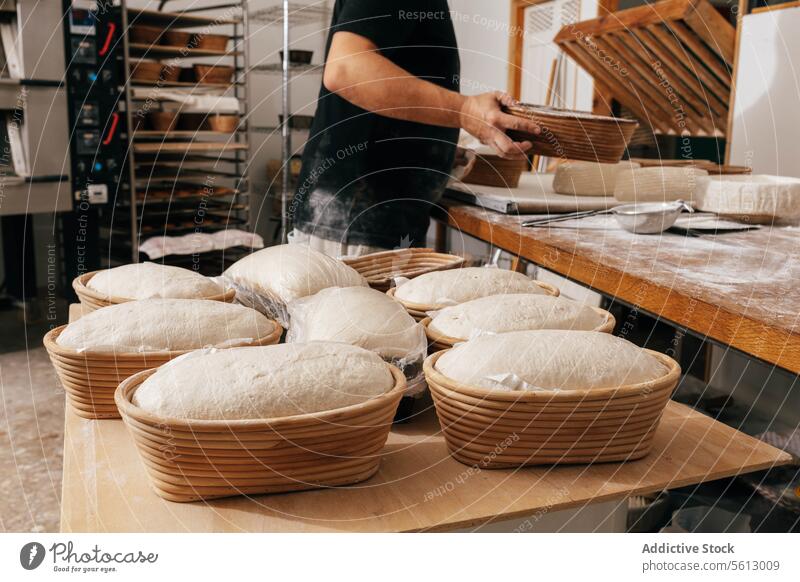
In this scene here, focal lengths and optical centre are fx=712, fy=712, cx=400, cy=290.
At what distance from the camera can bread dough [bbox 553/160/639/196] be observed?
193cm

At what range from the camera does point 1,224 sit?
10.9 feet

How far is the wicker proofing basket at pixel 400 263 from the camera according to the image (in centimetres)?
119

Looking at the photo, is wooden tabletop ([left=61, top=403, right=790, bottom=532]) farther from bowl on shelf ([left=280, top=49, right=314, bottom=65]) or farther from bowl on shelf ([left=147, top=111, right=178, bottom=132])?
bowl on shelf ([left=280, top=49, right=314, bottom=65])

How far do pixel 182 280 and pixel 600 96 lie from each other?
7.71ft

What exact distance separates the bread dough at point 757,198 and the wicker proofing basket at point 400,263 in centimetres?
70

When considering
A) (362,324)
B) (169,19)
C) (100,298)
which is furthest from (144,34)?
(362,324)

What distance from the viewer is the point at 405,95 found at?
1.32 meters

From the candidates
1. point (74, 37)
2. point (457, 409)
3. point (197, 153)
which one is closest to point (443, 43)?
point (457, 409)

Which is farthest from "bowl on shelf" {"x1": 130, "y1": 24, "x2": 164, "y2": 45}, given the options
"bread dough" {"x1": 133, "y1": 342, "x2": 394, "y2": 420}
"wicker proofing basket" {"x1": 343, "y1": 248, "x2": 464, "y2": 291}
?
"bread dough" {"x1": 133, "y1": 342, "x2": 394, "y2": 420}

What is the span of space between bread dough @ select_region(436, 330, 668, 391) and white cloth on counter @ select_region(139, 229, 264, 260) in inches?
109

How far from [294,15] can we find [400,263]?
393 centimetres

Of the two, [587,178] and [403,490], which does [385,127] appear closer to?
[587,178]

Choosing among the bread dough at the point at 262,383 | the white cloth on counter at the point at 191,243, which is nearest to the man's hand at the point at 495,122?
the bread dough at the point at 262,383

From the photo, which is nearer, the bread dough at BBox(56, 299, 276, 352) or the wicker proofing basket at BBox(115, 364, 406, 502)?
the wicker proofing basket at BBox(115, 364, 406, 502)
